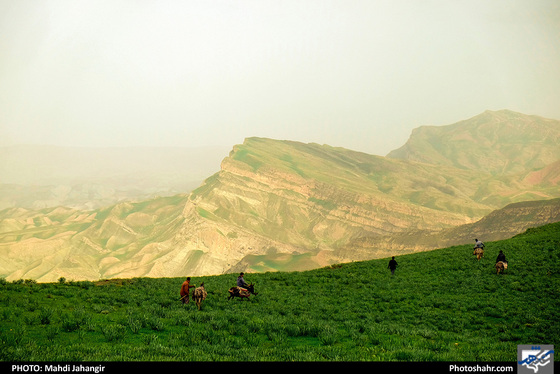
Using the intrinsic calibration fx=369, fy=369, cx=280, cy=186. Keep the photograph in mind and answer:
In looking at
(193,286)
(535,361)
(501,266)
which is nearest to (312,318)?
(193,286)

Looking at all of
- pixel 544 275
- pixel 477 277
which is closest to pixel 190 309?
pixel 477 277

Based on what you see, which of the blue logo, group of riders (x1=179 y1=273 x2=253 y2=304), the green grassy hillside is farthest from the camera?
group of riders (x1=179 y1=273 x2=253 y2=304)

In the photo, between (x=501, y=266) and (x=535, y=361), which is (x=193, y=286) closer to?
(x=535, y=361)

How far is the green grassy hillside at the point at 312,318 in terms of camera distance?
10734mm

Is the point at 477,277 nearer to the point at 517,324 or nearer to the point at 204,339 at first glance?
the point at 517,324

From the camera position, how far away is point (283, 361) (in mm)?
9719

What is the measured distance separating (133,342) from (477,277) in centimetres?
2833

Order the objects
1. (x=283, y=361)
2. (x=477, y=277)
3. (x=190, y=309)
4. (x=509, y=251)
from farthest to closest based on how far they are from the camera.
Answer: (x=509, y=251), (x=477, y=277), (x=190, y=309), (x=283, y=361)

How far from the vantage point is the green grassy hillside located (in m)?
10.7

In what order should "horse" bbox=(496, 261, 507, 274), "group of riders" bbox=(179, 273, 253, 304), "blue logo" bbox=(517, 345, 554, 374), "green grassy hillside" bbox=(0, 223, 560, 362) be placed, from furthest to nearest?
"horse" bbox=(496, 261, 507, 274), "group of riders" bbox=(179, 273, 253, 304), "green grassy hillside" bbox=(0, 223, 560, 362), "blue logo" bbox=(517, 345, 554, 374)

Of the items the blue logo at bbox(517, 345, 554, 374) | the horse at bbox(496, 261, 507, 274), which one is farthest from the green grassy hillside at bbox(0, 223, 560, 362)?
the horse at bbox(496, 261, 507, 274)

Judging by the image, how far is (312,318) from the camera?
18891 millimetres

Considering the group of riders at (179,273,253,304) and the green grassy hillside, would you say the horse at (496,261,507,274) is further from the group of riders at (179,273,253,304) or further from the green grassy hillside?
the group of riders at (179,273,253,304)

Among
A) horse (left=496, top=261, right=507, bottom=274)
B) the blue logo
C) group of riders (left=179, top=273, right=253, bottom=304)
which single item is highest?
the blue logo
